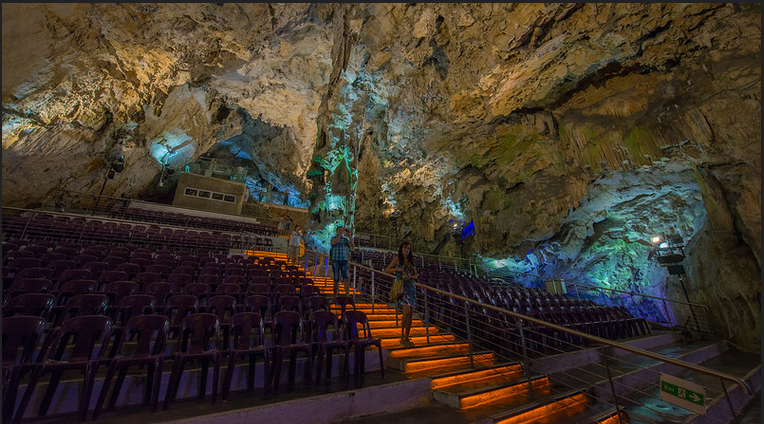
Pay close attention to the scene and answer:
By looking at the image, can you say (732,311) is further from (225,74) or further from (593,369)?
(225,74)

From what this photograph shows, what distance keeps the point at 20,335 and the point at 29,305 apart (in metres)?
0.93

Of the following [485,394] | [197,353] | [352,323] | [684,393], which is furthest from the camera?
Answer: [352,323]

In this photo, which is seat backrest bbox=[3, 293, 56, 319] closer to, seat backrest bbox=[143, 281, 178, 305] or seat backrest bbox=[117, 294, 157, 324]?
seat backrest bbox=[117, 294, 157, 324]

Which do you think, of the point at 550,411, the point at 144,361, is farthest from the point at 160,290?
the point at 550,411

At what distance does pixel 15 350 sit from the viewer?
276cm

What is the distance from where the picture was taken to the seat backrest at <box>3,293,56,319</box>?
3350 millimetres

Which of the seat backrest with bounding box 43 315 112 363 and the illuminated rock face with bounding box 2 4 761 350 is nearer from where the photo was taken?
the seat backrest with bounding box 43 315 112 363

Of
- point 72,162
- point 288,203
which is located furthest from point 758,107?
point 288,203

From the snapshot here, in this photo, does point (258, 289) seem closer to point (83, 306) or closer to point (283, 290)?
point (283, 290)

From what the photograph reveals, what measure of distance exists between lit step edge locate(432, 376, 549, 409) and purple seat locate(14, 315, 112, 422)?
3620mm

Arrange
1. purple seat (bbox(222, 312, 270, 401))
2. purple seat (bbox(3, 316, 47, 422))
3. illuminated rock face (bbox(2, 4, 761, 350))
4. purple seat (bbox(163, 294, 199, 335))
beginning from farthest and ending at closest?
illuminated rock face (bbox(2, 4, 761, 350)) → purple seat (bbox(163, 294, 199, 335)) → purple seat (bbox(222, 312, 270, 401)) → purple seat (bbox(3, 316, 47, 422))

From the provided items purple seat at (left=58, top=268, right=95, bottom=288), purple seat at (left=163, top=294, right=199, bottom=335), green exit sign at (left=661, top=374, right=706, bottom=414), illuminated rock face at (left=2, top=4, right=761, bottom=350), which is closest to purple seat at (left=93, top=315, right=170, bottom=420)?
purple seat at (left=163, top=294, right=199, bottom=335)

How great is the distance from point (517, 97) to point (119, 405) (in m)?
13.5

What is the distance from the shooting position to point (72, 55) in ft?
33.5
